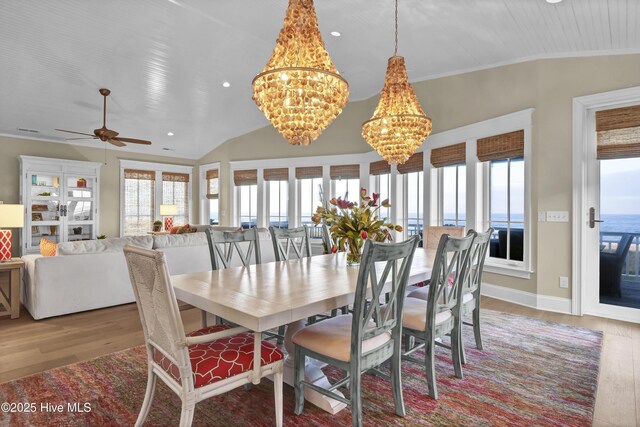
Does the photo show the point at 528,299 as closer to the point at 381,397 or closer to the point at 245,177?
the point at 381,397

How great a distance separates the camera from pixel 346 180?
6891 millimetres

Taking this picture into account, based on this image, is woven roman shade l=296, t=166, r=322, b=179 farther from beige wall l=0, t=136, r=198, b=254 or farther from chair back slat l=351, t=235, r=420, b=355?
chair back slat l=351, t=235, r=420, b=355

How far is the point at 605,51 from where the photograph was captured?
3.62m

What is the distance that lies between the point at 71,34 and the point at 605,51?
6053mm

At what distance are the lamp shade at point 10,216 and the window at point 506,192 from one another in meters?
5.49

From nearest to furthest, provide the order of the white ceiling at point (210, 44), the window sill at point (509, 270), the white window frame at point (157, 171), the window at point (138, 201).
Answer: the white ceiling at point (210, 44), the window sill at point (509, 270), the white window frame at point (157, 171), the window at point (138, 201)

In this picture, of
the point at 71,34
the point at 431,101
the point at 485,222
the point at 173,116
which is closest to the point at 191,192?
the point at 173,116

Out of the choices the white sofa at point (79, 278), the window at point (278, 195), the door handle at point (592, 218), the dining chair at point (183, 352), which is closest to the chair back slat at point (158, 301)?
the dining chair at point (183, 352)

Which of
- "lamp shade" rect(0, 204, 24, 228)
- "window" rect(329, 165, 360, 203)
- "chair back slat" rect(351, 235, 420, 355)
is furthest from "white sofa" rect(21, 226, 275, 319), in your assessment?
"window" rect(329, 165, 360, 203)

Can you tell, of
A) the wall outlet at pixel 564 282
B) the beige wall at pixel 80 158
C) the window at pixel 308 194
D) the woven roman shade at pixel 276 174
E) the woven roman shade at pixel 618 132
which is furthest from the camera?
the woven roman shade at pixel 276 174

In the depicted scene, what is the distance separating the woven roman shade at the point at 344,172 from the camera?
21.9ft

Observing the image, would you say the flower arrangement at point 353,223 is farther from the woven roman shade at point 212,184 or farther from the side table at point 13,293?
the woven roman shade at point 212,184

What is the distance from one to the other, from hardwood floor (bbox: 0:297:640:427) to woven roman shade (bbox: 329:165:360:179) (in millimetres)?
3372

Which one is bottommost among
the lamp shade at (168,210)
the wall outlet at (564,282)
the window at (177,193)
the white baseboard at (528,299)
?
the white baseboard at (528,299)
